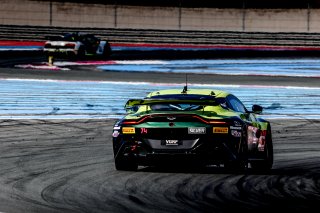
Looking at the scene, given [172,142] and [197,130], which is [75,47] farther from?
[197,130]

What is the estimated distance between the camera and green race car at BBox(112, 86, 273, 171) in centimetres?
1194

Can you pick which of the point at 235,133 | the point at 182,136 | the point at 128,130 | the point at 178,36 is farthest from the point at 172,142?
the point at 178,36

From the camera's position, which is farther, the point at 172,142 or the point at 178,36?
the point at 178,36

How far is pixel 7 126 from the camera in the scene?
742 inches

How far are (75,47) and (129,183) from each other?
28.6m

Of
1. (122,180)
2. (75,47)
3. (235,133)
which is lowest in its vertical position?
(75,47)

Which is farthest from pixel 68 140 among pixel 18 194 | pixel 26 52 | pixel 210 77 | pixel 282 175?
pixel 26 52

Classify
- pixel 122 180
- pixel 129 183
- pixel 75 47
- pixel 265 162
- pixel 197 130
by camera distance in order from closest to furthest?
pixel 129 183, pixel 122 180, pixel 197 130, pixel 265 162, pixel 75 47

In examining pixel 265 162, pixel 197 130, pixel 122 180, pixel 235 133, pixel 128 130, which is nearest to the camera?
pixel 122 180

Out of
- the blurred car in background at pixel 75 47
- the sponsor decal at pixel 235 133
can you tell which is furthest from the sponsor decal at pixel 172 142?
the blurred car in background at pixel 75 47

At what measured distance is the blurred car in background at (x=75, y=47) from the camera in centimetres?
3959

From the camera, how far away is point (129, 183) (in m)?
11.3

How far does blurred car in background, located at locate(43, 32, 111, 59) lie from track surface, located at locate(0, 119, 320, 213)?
2259 centimetres

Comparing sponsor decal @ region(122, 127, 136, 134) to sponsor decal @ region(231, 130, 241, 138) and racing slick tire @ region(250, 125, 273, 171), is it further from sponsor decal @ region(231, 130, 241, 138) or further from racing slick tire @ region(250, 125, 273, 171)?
racing slick tire @ region(250, 125, 273, 171)
